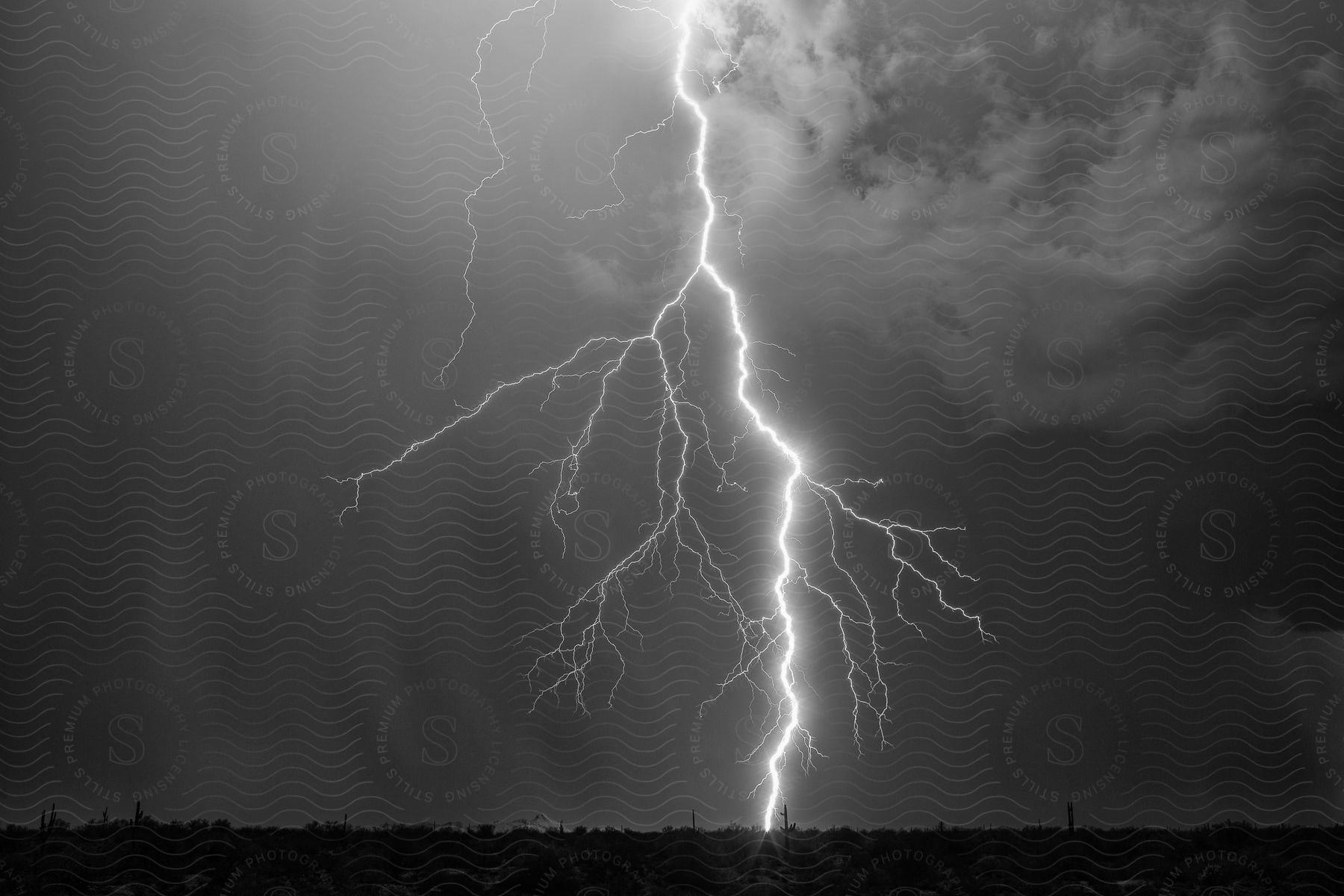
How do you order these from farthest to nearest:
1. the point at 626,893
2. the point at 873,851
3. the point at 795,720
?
1. the point at 873,851
2. the point at 626,893
3. the point at 795,720

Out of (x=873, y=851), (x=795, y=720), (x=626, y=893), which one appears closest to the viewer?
(x=795, y=720)

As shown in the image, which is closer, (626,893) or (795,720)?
(795,720)

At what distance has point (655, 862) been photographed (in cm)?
1217

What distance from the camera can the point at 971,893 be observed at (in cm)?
1201

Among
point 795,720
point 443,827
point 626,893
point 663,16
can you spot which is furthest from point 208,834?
point 663,16

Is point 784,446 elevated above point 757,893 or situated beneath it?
elevated above

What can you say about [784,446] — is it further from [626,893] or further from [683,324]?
[626,893]

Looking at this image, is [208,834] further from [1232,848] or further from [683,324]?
[1232,848]

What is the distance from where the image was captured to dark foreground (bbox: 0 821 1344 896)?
1196cm

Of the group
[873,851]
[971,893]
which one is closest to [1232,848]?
[971,893]

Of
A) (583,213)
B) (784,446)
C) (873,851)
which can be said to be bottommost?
(873,851)

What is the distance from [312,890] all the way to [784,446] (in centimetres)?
864

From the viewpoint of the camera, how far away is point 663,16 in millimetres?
12047

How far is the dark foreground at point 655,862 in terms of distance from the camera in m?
12.0
